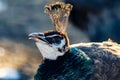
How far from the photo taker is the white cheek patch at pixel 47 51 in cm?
426

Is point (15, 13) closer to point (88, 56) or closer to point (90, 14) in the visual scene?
point (90, 14)

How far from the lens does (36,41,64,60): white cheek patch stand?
4258mm

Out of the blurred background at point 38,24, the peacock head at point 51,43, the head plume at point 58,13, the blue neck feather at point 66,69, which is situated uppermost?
the blurred background at point 38,24

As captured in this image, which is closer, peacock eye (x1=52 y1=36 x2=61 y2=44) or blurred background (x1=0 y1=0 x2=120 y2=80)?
peacock eye (x1=52 y1=36 x2=61 y2=44)

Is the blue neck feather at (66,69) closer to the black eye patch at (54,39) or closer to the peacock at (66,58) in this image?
the peacock at (66,58)

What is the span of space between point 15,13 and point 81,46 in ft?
20.6

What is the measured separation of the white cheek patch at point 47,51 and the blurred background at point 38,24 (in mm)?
4453

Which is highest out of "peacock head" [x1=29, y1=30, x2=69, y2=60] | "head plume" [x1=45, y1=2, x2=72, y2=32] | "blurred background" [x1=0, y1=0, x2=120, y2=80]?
"blurred background" [x1=0, y1=0, x2=120, y2=80]

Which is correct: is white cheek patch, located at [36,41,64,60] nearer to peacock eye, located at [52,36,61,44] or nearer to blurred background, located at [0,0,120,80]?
peacock eye, located at [52,36,61,44]

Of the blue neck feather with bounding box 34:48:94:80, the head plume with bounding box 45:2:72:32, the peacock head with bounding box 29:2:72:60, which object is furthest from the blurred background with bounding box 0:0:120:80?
the peacock head with bounding box 29:2:72:60

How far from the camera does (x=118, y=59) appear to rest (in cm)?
482

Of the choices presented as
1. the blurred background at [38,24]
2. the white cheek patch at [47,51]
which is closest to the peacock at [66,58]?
the white cheek patch at [47,51]

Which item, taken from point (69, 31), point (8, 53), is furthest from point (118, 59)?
point (69, 31)

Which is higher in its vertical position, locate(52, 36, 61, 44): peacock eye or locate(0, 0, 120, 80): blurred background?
locate(0, 0, 120, 80): blurred background
